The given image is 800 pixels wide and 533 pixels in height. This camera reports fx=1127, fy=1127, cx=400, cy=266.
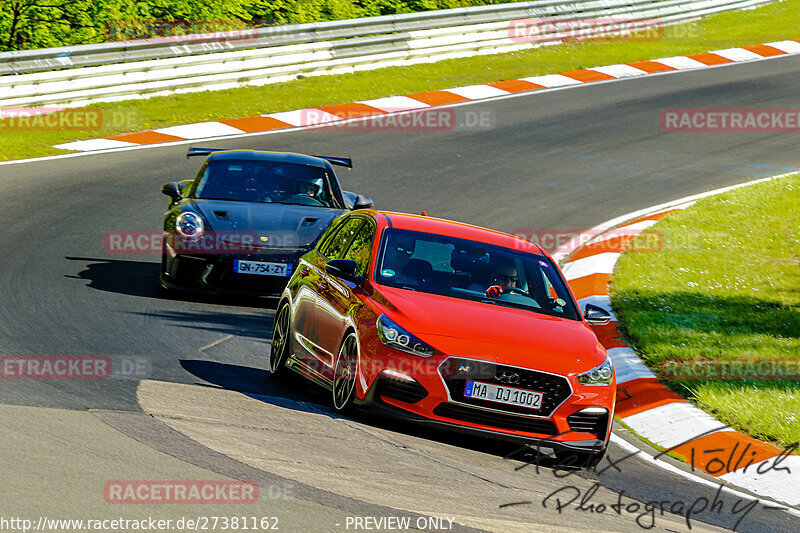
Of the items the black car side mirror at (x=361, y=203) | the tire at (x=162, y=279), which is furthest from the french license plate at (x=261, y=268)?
the black car side mirror at (x=361, y=203)

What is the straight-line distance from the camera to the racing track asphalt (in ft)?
28.5

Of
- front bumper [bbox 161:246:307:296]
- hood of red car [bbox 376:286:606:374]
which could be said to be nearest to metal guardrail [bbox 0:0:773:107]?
front bumper [bbox 161:246:307:296]

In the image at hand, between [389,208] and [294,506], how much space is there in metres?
9.75

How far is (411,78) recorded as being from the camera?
23312 mm

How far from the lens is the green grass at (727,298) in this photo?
880cm

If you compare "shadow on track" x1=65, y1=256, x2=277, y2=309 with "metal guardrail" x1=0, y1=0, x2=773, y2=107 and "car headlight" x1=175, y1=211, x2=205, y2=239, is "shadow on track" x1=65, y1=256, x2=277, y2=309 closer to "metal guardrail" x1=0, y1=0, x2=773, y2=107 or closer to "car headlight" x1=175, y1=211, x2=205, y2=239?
"car headlight" x1=175, y1=211, x2=205, y2=239

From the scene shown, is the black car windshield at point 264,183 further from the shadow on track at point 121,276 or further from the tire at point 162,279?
the shadow on track at point 121,276

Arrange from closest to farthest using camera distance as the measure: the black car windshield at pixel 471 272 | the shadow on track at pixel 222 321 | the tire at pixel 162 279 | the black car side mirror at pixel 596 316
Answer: the black car windshield at pixel 471 272 → the black car side mirror at pixel 596 316 → the shadow on track at pixel 222 321 → the tire at pixel 162 279

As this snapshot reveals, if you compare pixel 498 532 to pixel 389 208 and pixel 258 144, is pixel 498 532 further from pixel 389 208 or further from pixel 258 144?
pixel 258 144

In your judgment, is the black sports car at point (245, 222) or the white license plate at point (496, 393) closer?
the white license plate at point (496, 393)

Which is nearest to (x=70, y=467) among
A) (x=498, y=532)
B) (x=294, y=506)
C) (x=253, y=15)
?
(x=294, y=506)

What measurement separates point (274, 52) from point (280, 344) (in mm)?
14545

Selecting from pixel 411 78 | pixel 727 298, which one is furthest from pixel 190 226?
pixel 411 78
